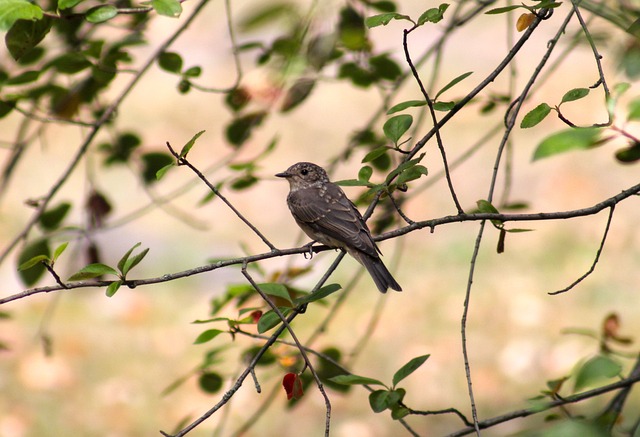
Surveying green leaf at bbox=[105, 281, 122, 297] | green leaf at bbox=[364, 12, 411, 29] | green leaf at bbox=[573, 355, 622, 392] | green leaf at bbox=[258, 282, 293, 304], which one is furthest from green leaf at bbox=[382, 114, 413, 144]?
green leaf at bbox=[573, 355, 622, 392]

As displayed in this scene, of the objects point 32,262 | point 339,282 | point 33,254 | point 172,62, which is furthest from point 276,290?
point 339,282

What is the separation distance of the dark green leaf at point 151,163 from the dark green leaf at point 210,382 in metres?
1.03

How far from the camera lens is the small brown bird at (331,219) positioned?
12.0ft

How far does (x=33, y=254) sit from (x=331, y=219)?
135 centimetres

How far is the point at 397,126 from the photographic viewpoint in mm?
2332

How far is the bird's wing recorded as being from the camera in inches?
146

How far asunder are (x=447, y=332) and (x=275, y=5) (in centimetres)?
548

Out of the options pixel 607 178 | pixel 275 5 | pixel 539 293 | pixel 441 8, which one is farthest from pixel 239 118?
pixel 607 178

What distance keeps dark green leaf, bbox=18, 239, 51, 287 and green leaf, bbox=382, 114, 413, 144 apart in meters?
1.61

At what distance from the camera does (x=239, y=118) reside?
3.92m

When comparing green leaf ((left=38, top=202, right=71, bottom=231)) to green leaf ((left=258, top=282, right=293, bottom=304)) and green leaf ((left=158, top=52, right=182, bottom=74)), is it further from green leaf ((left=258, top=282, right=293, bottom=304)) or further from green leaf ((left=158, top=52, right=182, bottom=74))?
green leaf ((left=258, top=282, right=293, bottom=304))

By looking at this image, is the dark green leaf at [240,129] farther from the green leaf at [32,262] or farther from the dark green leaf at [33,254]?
the green leaf at [32,262]

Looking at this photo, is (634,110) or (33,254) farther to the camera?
(33,254)

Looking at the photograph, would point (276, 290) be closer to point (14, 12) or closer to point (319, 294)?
point (319, 294)
